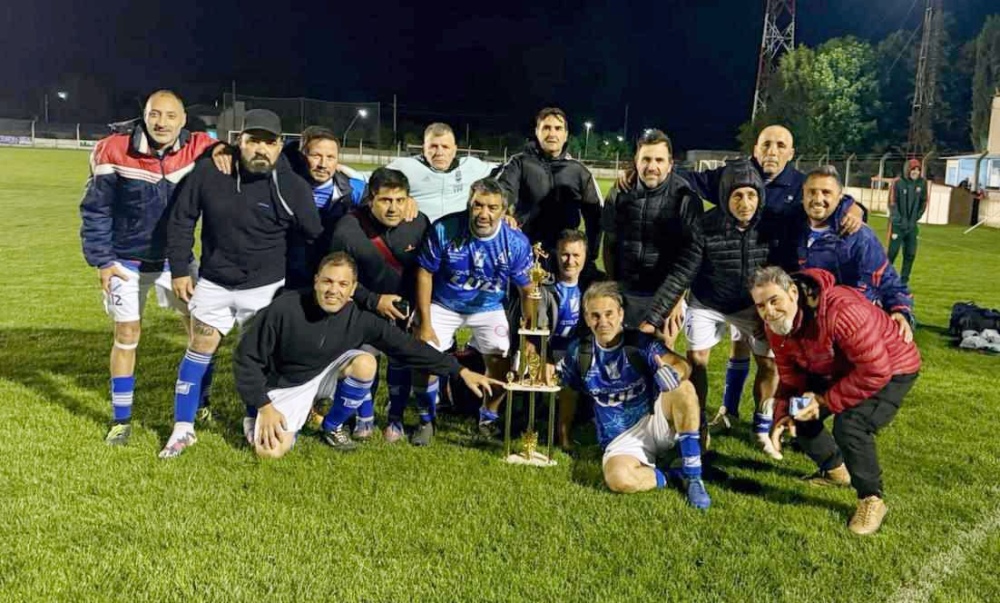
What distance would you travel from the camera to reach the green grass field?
3.25 metres

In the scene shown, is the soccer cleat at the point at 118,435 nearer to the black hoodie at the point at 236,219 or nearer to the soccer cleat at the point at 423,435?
the black hoodie at the point at 236,219

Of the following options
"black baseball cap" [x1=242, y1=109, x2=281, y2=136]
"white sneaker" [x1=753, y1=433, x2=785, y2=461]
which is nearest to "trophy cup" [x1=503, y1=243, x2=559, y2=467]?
"white sneaker" [x1=753, y1=433, x2=785, y2=461]

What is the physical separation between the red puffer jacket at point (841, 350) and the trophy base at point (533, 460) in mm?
1327

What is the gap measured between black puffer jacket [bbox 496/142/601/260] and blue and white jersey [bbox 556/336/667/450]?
1.21 metres

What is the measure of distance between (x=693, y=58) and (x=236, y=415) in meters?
104

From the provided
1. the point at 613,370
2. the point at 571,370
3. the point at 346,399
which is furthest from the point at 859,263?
the point at 346,399

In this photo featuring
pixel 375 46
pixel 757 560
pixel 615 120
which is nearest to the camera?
pixel 757 560

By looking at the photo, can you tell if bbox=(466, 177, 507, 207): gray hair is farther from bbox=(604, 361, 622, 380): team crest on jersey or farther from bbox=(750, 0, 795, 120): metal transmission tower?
bbox=(750, 0, 795, 120): metal transmission tower

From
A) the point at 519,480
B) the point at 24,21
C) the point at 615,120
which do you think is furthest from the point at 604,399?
the point at 24,21

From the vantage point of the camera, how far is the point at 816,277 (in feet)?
12.6

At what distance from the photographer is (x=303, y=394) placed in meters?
4.67

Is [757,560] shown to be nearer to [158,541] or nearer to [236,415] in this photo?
[158,541]

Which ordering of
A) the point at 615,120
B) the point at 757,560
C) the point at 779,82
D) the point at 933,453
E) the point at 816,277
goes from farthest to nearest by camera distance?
the point at 615,120 → the point at 779,82 → the point at 933,453 → the point at 816,277 → the point at 757,560

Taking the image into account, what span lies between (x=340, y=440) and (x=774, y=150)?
10.5 feet
